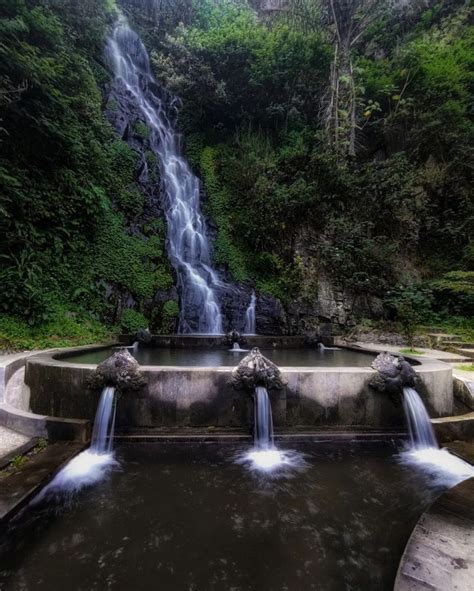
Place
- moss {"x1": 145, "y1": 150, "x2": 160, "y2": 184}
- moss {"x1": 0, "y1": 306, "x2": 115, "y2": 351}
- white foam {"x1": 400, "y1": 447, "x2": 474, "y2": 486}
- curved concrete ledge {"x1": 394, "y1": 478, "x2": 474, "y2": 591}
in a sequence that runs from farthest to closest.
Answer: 1. moss {"x1": 145, "y1": 150, "x2": 160, "y2": 184}
2. moss {"x1": 0, "y1": 306, "x2": 115, "y2": 351}
3. white foam {"x1": 400, "y1": 447, "x2": 474, "y2": 486}
4. curved concrete ledge {"x1": 394, "y1": 478, "x2": 474, "y2": 591}

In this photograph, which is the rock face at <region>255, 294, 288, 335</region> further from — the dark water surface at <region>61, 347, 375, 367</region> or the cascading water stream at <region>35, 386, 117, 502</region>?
the cascading water stream at <region>35, 386, 117, 502</region>

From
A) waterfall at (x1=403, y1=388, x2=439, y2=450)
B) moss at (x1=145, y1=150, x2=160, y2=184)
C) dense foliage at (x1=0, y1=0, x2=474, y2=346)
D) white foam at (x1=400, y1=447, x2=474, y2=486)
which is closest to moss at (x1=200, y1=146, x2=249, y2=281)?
dense foliage at (x1=0, y1=0, x2=474, y2=346)

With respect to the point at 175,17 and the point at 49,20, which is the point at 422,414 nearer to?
the point at 49,20

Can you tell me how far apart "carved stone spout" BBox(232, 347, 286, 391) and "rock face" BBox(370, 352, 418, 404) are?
1.42m

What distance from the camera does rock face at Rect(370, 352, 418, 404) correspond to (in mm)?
4555

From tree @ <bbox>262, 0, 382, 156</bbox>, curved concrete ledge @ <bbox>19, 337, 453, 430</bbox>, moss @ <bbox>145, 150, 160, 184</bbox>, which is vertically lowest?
curved concrete ledge @ <bbox>19, 337, 453, 430</bbox>

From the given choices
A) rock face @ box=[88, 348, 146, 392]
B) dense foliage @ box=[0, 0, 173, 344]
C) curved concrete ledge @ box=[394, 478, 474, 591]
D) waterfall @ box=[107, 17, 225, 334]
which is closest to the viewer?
curved concrete ledge @ box=[394, 478, 474, 591]

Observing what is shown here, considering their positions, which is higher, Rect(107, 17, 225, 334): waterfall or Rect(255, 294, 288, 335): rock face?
Rect(107, 17, 225, 334): waterfall

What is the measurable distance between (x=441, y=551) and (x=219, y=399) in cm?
291

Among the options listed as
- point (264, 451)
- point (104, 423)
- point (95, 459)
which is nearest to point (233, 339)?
point (264, 451)

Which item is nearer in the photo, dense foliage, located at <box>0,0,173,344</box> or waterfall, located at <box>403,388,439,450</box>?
waterfall, located at <box>403,388,439,450</box>

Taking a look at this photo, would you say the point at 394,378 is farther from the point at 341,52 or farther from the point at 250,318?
the point at 341,52

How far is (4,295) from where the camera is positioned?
8.19 meters

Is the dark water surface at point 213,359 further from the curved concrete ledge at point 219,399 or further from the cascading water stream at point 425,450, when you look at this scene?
the cascading water stream at point 425,450
